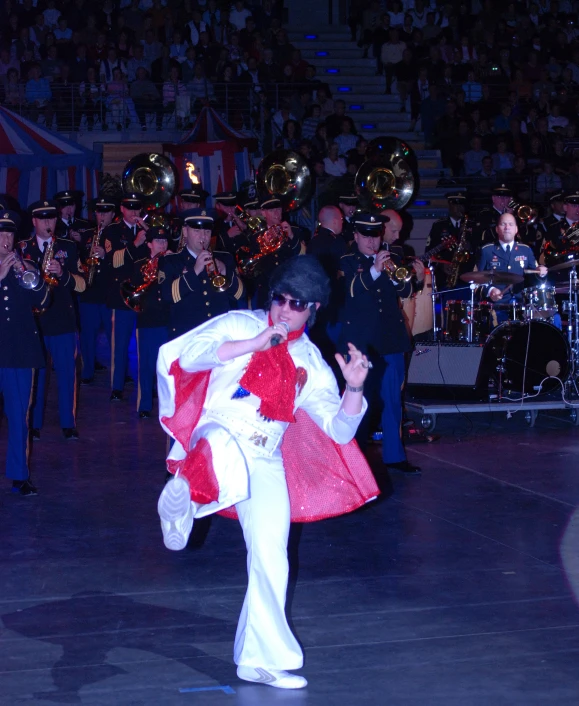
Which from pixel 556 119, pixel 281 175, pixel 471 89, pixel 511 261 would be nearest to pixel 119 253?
pixel 281 175

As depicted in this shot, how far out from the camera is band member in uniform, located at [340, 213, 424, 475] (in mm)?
8500

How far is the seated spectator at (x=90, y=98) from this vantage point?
1798 centimetres

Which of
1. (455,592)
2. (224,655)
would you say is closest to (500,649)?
(455,592)

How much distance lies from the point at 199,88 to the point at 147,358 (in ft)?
Result: 27.6

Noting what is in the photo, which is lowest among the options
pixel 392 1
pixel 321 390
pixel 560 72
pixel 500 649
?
pixel 500 649

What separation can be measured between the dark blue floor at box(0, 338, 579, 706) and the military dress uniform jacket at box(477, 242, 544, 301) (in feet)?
8.69

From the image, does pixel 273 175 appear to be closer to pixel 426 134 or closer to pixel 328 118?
pixel 328 118

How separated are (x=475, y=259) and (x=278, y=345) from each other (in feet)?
27.0

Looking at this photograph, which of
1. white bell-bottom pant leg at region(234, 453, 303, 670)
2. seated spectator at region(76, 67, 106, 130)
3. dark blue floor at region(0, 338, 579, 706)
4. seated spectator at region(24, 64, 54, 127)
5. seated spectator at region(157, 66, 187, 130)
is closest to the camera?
white bell-bottom pant leg at region(234, 453, 303, 670)

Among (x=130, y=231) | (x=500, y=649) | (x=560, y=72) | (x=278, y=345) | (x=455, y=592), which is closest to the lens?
(x=278, y=345)

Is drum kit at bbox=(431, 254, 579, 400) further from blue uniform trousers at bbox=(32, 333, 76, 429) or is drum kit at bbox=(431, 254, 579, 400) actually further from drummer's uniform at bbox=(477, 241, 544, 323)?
blue uniform trousers at bbox=(32, 333, 76, 429)

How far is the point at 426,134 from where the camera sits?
20000 mm

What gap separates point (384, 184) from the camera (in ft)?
47.2

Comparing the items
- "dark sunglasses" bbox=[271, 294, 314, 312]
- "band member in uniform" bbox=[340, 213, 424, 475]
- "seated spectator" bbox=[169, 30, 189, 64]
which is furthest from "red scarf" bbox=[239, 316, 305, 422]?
"seated spectator" bbox=[169, 30, 189, 64]
